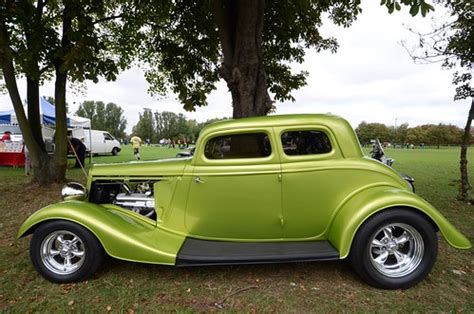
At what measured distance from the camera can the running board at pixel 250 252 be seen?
3006 mm

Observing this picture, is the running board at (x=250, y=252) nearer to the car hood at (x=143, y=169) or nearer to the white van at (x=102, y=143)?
the car hood at (x=143, y=169)

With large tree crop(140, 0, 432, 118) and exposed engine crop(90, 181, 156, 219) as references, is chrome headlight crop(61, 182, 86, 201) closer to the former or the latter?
exposed engine crop(90, 181, 156, 219)

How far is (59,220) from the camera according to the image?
3207mm

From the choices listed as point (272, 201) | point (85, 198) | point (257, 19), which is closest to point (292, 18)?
point (257, 19)

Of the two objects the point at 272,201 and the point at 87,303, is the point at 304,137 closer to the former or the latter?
the point at 272,201

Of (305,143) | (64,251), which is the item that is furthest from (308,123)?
(64,251)

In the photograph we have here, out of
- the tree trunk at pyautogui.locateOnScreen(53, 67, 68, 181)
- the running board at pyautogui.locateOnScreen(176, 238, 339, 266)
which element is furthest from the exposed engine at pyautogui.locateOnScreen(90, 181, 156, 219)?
the tree trunk at pyautogui.locateOnScreen(53, 67, 68, 181)

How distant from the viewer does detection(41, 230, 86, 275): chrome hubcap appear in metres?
3.23

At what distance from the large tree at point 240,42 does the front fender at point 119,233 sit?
3.26 metres

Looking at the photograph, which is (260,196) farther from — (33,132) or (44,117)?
(44,117)

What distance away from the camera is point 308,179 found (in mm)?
3271

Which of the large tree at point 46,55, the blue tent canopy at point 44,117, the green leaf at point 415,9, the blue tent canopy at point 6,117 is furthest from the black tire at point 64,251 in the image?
the blue tent canopy at point 6,117

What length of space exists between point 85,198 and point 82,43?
399 centimetres

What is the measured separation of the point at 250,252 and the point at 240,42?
4202 millimetres
